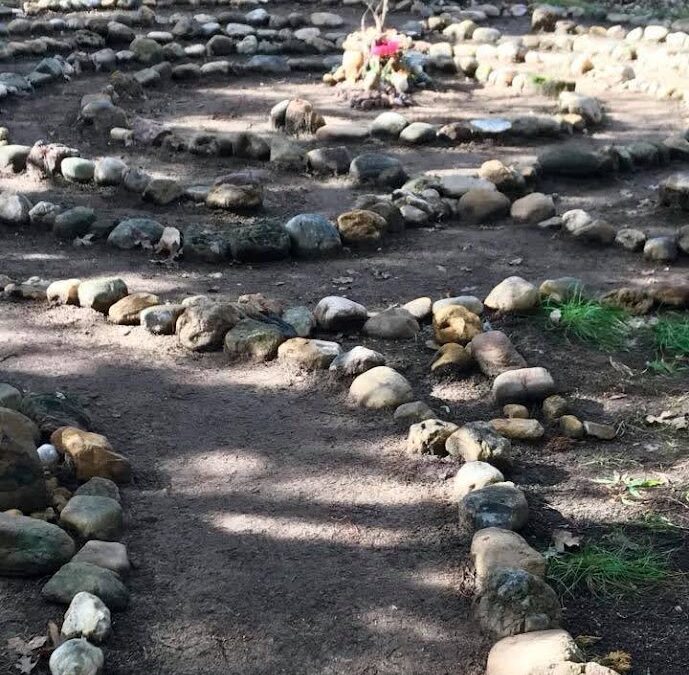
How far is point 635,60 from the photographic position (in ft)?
40.9

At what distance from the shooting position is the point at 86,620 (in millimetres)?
3285

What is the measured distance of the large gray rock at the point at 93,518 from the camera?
3840 mm

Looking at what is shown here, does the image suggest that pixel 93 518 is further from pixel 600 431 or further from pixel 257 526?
pixel 600 431

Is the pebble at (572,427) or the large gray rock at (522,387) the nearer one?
the pebble at (572,427)

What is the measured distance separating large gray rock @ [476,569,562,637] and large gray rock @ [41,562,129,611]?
1.27m

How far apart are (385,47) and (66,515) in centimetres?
796

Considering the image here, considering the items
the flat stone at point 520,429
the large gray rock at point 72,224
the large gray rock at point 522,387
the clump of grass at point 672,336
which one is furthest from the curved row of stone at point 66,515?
the clump of grass at point 672,336

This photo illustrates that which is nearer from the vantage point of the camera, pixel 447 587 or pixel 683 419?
pixel 447 587

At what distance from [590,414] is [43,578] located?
2.76 m

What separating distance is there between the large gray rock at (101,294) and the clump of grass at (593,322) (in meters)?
2.58

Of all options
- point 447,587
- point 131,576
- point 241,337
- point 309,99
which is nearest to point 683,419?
point 447,587

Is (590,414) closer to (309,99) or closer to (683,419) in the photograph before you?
(683,419)

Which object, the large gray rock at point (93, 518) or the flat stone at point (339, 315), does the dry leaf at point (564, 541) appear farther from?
the flat stone at point (339, 315)

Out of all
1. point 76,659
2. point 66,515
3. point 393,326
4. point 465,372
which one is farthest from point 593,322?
point 76,659
